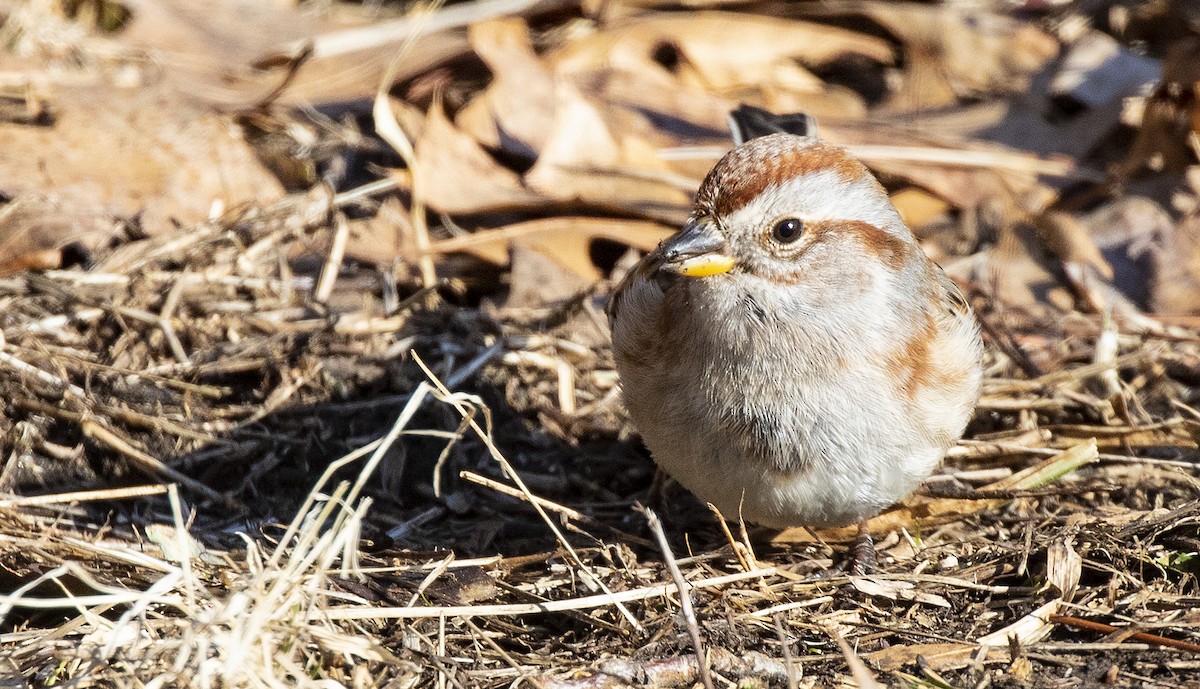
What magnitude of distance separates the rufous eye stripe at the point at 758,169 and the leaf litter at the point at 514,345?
0.96m

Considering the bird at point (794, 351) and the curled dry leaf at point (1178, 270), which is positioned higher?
the bird at point (794, 351)

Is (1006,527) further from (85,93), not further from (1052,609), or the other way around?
(85,93)

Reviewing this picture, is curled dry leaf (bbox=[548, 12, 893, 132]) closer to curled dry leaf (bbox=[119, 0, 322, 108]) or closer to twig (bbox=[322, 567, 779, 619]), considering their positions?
curled dry leaf (bbox=[119, 0, 322, 108])

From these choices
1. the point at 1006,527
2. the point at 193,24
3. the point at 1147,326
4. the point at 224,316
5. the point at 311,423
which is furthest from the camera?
the point at 193,24

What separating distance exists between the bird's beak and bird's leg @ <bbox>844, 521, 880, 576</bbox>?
46.9 inches

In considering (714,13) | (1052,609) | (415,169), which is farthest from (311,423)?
(714,13)

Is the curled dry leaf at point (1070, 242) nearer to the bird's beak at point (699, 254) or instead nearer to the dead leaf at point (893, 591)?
the dead leaf at point (893, 591)

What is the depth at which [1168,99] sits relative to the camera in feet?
20.2

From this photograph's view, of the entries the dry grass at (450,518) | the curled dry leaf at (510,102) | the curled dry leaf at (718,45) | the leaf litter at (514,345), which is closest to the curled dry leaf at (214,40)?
the leaf litter at (514,345)

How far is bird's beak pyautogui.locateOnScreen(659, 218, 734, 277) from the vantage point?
355 cm

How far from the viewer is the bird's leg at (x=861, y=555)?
4.12m

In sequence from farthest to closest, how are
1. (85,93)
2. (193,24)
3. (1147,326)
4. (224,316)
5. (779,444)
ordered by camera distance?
(193,24) < (85,93) < (1147,326) < (224,316) < (779,444)

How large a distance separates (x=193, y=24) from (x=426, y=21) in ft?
4.60

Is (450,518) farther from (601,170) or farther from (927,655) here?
(601,170)
